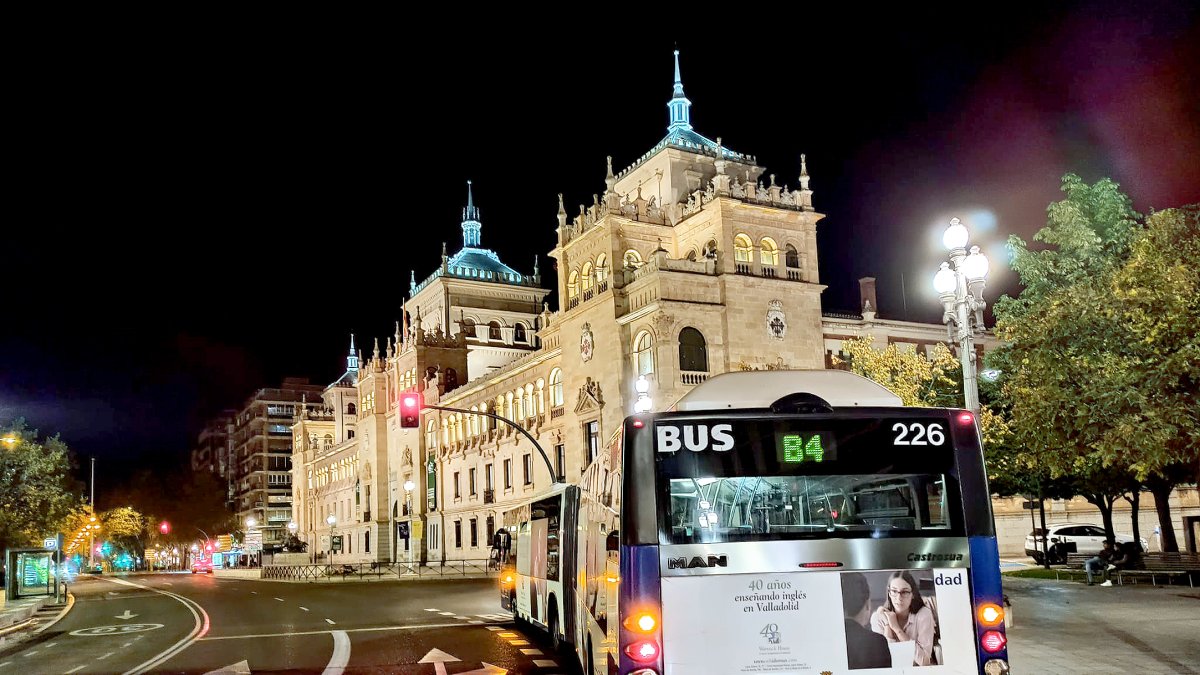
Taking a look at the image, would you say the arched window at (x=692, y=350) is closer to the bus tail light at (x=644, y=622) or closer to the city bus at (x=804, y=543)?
the city bus at (x=804, y=543)

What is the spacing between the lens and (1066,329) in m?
20.2

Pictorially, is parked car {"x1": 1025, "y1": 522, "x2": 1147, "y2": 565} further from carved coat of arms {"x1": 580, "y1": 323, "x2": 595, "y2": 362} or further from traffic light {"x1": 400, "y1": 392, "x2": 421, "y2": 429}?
traffic light {"x1": 400, "y1": 392, "x2": 421, "y2": 429}

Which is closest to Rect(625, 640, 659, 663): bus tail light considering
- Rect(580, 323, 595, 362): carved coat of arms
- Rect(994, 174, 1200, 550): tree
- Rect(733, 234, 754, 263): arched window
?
Rect(994, 174, 1200, 550): tree

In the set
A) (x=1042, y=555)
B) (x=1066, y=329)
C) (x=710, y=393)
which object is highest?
(x=1066, y=329)

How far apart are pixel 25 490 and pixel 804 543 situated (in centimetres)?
3886

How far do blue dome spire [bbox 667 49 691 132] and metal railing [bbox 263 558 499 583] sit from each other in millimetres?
24128

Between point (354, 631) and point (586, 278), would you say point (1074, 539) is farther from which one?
point (354, 631)

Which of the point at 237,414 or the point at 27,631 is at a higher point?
the point at 237,414

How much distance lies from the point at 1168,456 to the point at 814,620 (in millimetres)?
14554

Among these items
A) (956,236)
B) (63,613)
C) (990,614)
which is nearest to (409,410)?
(63,613)

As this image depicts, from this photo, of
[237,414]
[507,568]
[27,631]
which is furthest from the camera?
[237,414]

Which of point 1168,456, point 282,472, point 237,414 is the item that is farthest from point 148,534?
point 1168,456

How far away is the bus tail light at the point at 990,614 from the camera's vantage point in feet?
24.6

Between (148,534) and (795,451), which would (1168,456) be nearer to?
(795,451)
